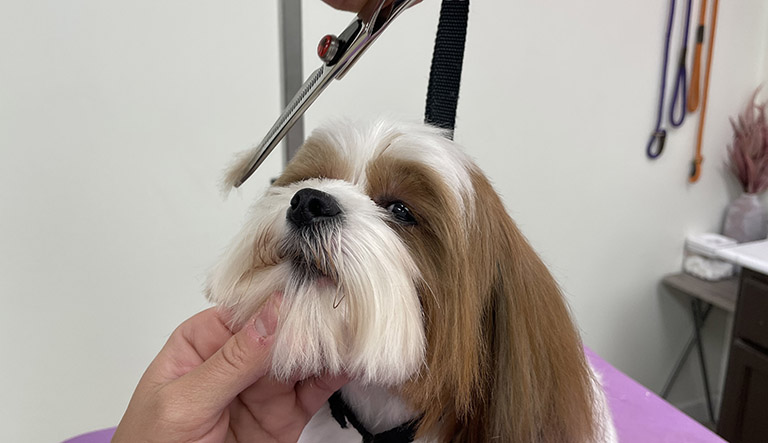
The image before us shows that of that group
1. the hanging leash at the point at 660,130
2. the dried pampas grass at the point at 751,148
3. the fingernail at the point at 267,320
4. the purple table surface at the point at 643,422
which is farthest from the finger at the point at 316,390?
the dried pampas grass at the point at 751,148

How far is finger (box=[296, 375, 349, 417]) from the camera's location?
26.5 inches

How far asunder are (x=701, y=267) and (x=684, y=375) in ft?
1.69

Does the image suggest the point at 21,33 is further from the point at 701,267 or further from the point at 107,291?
the point at 701,267

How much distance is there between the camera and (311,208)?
0.57 meters

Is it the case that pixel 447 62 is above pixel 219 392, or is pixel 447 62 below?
above

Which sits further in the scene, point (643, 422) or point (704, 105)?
point (704, 105)

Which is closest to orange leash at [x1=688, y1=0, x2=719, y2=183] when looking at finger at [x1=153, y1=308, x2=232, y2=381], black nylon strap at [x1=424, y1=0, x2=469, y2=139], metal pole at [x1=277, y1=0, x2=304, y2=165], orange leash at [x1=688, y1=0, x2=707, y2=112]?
orange leash at [x1=688, y1=0, x2=707, y2=112]

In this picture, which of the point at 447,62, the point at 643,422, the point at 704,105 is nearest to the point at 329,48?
the point at 447,62

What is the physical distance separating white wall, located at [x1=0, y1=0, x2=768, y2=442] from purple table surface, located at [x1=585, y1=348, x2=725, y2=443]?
63 centimetres

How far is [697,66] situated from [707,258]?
2.20 feet

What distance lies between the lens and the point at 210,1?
1.29 m

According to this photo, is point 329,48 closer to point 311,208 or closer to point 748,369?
point 311,208

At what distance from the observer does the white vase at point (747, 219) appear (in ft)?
6.60

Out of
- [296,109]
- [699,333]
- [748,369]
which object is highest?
[296,109]
